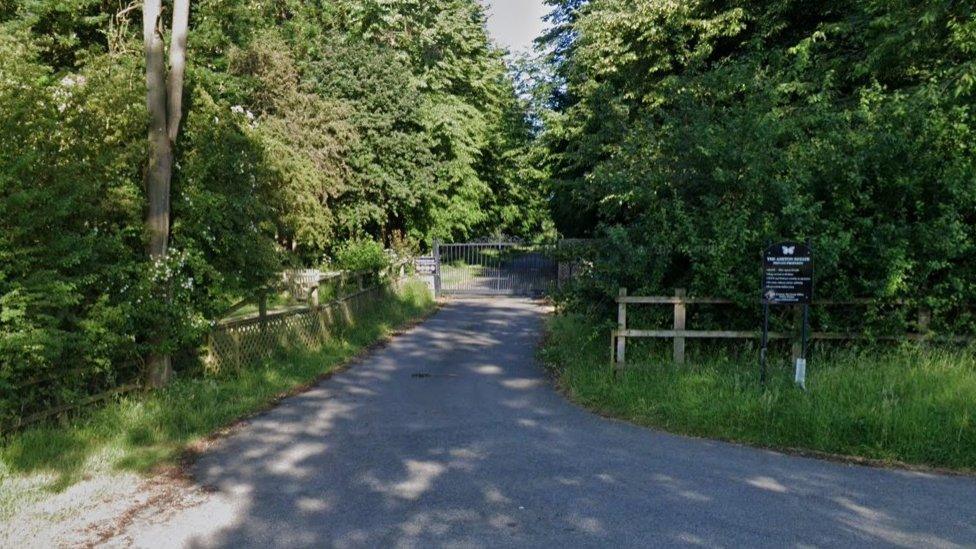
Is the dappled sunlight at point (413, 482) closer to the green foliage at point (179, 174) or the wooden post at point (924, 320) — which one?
the green foliage at point (179, 174)

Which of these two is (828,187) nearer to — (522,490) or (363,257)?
(522,490)

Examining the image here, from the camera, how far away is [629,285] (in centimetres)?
1112

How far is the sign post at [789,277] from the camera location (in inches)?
344

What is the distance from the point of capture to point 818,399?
8.16 meters

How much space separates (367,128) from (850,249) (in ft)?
65.4

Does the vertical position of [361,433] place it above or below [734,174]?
below

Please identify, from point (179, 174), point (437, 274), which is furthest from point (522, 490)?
point (437, 274)

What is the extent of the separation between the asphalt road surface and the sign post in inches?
79.3

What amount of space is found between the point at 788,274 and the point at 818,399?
155 centimetres

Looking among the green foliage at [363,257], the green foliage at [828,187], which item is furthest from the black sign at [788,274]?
the green foliage at [363,257]

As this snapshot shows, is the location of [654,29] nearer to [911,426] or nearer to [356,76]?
[356,76]

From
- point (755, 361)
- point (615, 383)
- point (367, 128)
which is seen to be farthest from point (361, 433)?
point (367, 128)

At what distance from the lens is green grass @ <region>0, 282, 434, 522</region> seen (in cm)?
652

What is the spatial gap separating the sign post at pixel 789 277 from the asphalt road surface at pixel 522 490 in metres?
2.01
